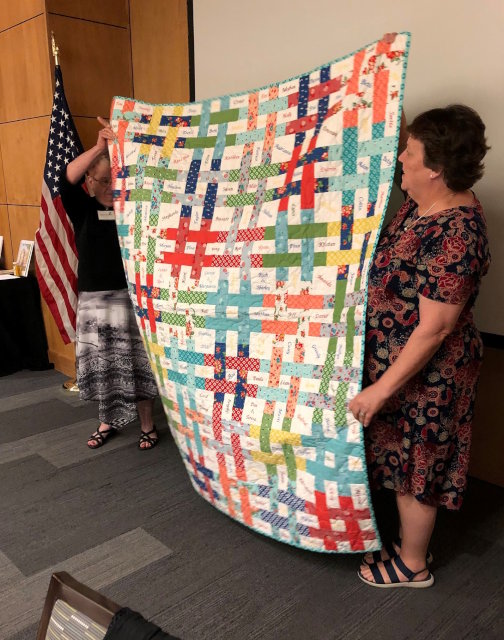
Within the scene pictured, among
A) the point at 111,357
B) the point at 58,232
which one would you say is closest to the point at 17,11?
the point at 58,232

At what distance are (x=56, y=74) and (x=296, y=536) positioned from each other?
2636mm

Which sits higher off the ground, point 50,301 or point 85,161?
point 85,161

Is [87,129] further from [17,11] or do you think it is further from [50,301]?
[50,301]

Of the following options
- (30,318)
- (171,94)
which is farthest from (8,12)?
(30,318)

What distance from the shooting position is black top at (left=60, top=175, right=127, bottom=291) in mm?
2502

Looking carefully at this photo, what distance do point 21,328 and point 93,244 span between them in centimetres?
171

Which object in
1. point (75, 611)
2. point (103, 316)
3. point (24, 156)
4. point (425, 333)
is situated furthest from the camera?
point (24, 156)

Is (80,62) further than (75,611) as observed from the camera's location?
Yes

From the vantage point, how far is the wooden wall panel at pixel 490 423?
2.22 meters

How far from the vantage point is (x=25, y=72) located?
11.3 feet

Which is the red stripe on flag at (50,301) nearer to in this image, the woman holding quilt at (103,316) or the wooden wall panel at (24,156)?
the woman holding quilt at (103,316)

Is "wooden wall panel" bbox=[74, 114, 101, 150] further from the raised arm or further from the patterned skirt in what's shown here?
the patterned skirt

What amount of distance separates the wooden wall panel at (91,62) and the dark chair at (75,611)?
3.08 meters

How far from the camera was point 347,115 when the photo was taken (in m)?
1.65
